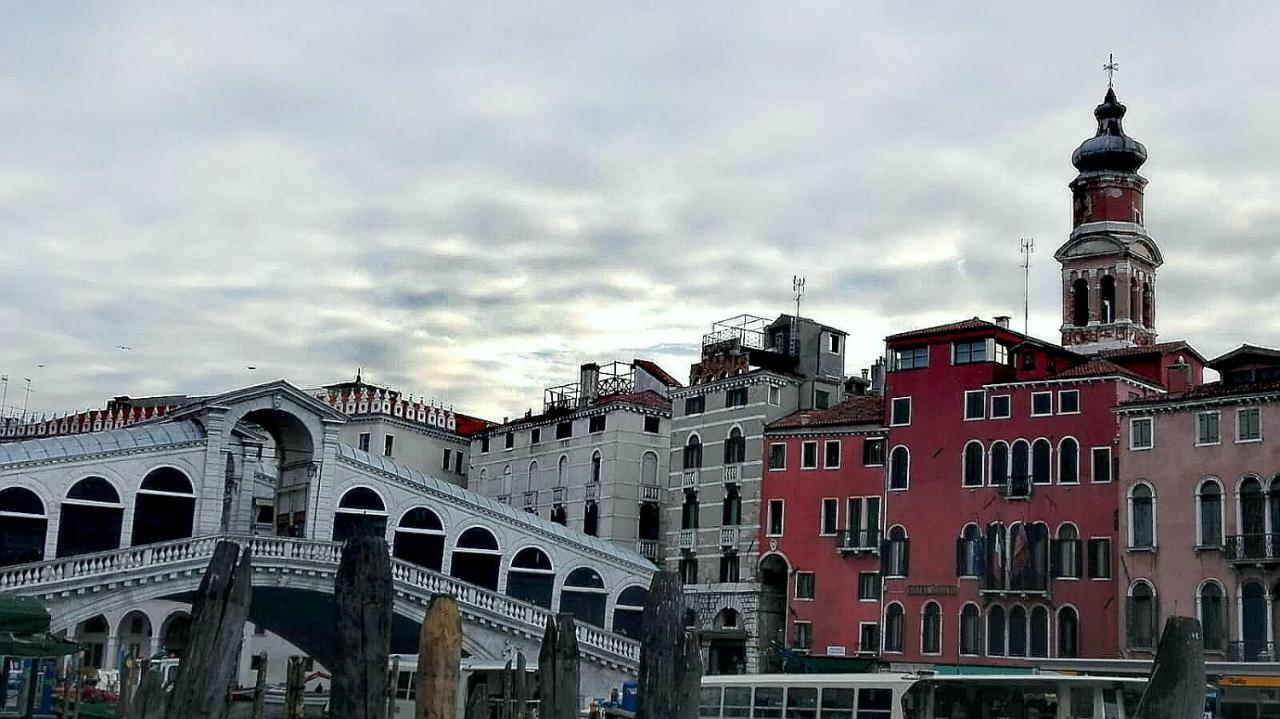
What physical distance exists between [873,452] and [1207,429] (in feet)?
32.9

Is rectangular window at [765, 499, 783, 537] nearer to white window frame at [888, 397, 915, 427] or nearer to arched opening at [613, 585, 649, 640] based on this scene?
white window frame at [888, 397, 915, 427]

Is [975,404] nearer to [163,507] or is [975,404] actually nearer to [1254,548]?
[1254,548]

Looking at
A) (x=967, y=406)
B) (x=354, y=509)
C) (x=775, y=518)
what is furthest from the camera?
(x=775, y=518)

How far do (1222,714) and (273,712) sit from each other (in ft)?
78.0

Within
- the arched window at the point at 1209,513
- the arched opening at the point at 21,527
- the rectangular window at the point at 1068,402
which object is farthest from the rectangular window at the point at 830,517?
the arched opening at the point at 21,527

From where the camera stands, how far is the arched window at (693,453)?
45.8m

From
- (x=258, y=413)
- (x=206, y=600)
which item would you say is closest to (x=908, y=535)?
(x=258, y=413)

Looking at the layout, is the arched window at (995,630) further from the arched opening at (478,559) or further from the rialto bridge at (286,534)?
the arched opening at (478,559)

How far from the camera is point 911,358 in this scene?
136ft

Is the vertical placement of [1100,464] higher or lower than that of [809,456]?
lower

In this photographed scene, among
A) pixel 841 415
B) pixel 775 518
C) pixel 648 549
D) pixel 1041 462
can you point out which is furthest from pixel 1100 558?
pixel 648 549

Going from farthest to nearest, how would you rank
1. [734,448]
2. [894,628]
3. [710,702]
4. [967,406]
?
[734,448] → [894,628] → [967,406] → [710,702]

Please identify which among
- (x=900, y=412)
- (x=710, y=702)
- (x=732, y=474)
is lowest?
(x=710, y=702)

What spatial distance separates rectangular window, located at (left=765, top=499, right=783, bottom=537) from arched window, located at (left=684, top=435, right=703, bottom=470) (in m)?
3.13
